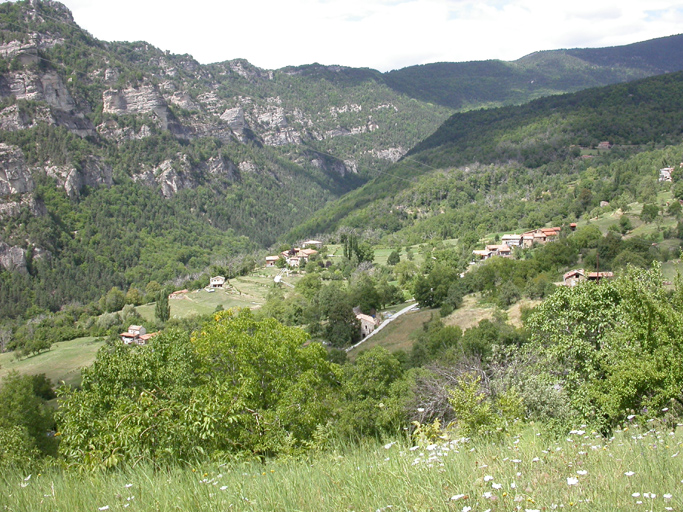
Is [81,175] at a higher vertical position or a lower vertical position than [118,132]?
lower

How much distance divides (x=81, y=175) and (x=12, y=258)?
97.4 feet

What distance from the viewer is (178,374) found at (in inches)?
378

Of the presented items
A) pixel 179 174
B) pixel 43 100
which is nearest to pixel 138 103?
pixel 179 174

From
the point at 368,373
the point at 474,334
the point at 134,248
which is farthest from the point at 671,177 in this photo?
the point at 134,248

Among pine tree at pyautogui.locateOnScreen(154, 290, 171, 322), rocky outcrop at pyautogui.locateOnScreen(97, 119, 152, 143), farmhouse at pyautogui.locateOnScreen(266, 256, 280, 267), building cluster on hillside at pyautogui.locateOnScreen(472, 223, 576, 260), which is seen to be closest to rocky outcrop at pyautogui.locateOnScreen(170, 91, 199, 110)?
rocky outcrop at pyautogui.locateOnScreen(97, 119, 152, 143)

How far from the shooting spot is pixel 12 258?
251 ft

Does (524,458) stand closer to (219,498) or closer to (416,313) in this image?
(219,498)

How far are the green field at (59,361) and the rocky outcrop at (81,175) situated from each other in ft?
184

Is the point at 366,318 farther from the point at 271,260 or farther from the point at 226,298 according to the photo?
the point at 271,260

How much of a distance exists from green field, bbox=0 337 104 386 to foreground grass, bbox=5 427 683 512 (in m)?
35.1

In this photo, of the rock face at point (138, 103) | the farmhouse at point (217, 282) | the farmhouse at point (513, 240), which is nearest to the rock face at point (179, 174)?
the rock face at point (138, 103)

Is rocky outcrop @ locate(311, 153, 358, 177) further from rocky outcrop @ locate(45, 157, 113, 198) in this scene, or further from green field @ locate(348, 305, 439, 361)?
green field @ locate(348, 305, 439, 361)

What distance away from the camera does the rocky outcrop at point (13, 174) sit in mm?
84594

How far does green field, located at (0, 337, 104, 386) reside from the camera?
127 ft
